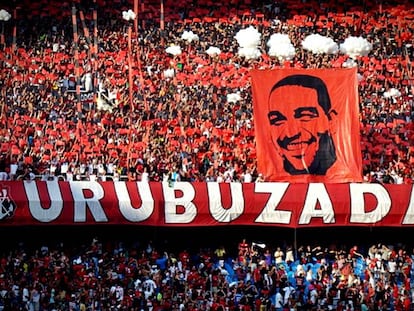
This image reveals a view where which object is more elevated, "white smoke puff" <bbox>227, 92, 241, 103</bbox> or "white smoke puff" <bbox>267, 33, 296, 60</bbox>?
"white smoke puff" <bbox>267, 33, 296, 60</bbox>

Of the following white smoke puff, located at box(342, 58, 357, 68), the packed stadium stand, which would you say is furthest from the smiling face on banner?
white smoke puff, located at box(342, 58, 357, 68)

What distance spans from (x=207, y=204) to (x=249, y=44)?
1005 centimetres

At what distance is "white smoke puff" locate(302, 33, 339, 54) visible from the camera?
36.6 m

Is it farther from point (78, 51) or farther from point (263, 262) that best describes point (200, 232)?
point (78, 51)

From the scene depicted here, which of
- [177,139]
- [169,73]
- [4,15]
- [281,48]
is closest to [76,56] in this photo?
[169,73]

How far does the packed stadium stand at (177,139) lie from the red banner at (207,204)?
30.7 inches

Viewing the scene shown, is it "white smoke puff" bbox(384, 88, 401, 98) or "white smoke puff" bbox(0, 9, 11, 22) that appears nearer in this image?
"white smoke puff" bbox(384, 88, 401, 98)

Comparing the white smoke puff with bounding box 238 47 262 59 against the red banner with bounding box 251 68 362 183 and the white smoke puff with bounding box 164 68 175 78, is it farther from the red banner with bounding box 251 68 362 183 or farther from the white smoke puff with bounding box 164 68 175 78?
→ the red banner with bounding box 251 68 362 183

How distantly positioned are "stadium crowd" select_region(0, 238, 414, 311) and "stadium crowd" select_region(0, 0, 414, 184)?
7.28ft

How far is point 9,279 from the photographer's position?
2569cm

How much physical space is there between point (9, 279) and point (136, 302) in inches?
119

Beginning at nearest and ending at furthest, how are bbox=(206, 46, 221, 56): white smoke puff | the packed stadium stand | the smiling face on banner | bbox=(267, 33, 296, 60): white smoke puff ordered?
the packed stadium stand < the smiling face on banner < bbox=(267, 33, 296, 60): white smoke puff < bbox=(206, 46, 221, 56): white smoke puff

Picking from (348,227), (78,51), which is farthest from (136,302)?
(78,51)

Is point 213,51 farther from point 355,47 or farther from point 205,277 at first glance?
point 205,277
